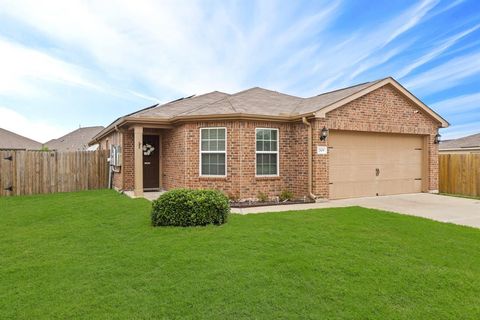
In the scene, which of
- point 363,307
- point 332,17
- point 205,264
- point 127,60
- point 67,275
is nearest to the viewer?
point 363,307

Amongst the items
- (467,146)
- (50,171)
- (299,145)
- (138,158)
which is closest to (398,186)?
(299,145)

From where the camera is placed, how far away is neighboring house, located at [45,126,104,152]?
37.6m

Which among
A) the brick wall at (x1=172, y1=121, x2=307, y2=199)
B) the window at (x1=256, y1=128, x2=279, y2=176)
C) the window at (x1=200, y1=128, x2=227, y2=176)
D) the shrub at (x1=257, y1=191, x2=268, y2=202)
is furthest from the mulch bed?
the window at (x1=200, y1=128, x2=227, y2=176)

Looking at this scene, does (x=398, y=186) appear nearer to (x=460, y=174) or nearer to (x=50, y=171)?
(x=460, y=174)

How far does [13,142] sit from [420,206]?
30.7 m

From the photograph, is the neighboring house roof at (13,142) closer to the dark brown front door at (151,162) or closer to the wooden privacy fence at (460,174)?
the dark brown front door at (151,162)

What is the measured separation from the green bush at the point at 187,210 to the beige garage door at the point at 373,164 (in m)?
5.49

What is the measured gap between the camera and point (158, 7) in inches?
421

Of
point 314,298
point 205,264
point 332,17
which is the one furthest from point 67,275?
point 332,17

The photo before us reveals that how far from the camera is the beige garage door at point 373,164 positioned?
36.9ft

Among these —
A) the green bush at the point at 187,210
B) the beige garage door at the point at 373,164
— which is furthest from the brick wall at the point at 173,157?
the beige garage door at the point at 373,164

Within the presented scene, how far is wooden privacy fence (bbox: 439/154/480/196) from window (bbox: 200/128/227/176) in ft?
33.6

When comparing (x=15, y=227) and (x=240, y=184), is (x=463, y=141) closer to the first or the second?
(x=240, y=184)

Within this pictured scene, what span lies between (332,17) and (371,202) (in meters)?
6.82
